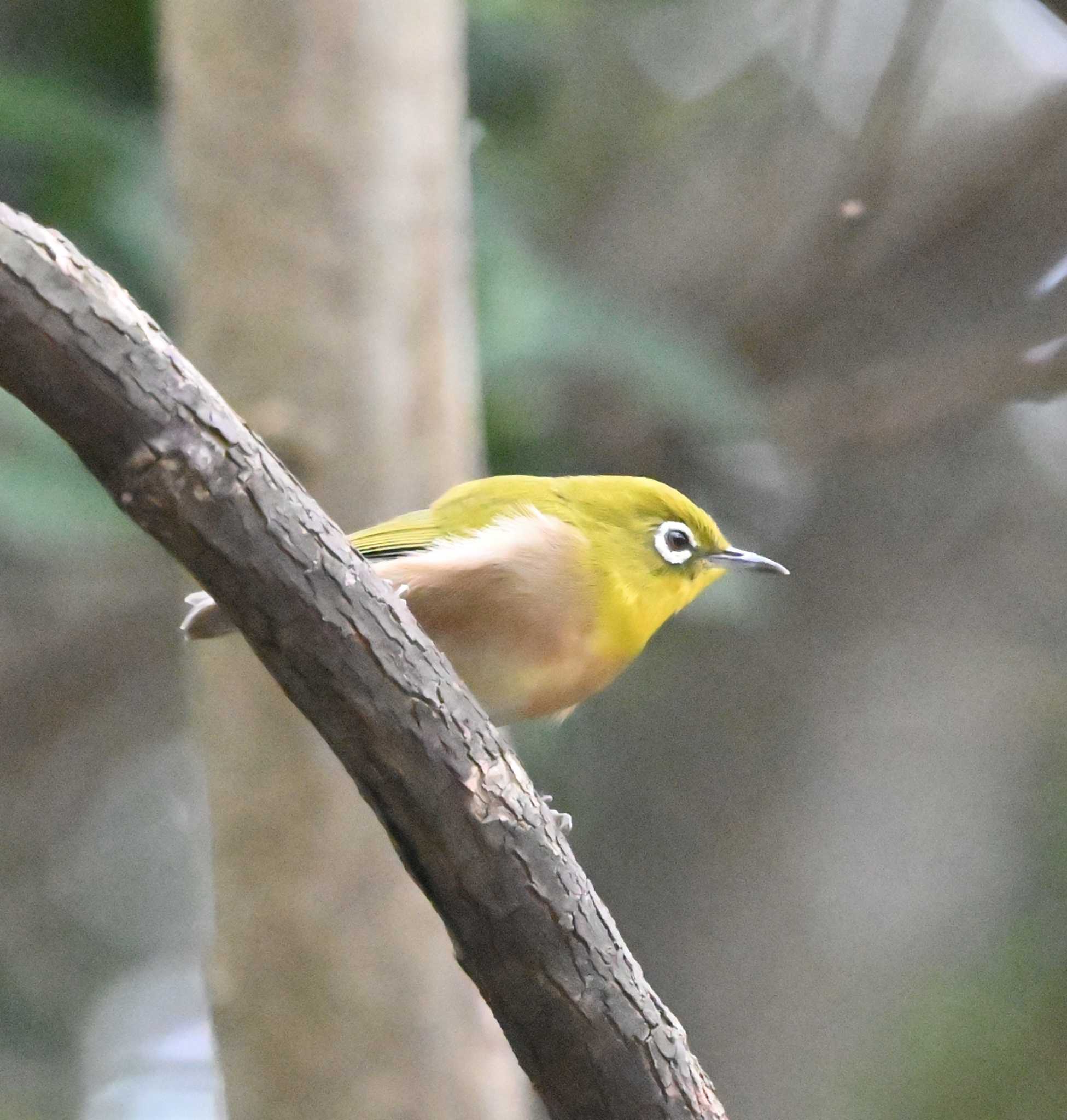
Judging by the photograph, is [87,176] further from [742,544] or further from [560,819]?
[560,819]

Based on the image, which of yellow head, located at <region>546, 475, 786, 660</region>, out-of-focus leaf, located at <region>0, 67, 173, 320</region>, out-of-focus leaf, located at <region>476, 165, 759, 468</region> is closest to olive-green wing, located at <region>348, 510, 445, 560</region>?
yellow head, located at <region>546, 475, 786, 660</region>

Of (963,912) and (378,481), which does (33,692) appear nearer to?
(378,481)

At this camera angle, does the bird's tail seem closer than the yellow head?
Yes

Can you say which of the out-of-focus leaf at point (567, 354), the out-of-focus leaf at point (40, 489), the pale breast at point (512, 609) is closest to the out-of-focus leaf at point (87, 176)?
the out-of-focus leaf at point (40, 489)

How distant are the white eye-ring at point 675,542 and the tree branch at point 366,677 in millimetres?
898

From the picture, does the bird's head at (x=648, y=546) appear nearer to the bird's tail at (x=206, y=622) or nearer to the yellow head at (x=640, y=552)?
the yellow head at (x=640, y=552)

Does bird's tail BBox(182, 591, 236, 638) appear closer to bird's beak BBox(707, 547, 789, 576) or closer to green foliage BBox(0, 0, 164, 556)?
bird's beak BBox(707, 547, 789, 576)

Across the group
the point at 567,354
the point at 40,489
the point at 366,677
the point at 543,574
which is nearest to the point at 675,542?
the point at 543,574

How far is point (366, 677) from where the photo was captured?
1.55 m

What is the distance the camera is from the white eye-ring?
2525 mm

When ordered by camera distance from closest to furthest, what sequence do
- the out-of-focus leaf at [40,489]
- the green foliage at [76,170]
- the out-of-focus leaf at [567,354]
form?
the out-of-focus leaf at [40,489] < the green foliage at [76,170] < the out-of-focus leaf at [567,354]

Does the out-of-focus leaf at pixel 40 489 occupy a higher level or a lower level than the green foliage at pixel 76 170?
lower

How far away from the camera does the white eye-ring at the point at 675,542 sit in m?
2.53

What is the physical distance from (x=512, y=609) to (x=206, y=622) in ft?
1.66
